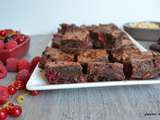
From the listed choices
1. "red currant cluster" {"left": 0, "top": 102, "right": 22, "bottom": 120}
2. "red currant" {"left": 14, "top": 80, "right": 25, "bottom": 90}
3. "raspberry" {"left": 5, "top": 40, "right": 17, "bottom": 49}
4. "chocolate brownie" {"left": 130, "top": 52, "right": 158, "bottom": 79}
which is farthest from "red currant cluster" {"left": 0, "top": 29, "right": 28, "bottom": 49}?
"chocolate brownie" {"left": 130, "top": 52, "right": 158, "bottom": 79}

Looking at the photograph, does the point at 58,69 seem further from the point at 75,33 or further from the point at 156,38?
the point at 156,38

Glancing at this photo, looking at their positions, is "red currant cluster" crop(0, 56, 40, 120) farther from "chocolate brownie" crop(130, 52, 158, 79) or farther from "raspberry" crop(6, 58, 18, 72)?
"chocolate brownie" crop(130, 52, 158, 79)

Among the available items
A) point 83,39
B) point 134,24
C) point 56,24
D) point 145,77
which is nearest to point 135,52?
point 145,77

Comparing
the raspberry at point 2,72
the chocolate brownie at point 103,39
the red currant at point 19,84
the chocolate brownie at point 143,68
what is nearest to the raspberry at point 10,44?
the raspberry at point 2,72

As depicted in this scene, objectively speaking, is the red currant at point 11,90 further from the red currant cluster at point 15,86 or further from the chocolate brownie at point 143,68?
the chocolate brownie at point 143,68

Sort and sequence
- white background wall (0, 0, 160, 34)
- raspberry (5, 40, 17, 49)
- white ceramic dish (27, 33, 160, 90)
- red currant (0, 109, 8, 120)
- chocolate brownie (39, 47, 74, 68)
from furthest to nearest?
white background wall (0, 0, 160, 34) < raspberry (5, 40, 17, 49) < chocolate brownie (39, 47, 74, 68) < white ceramic dish (27, 33, 160, 90) < red currant (0, 109, 8, 120)
